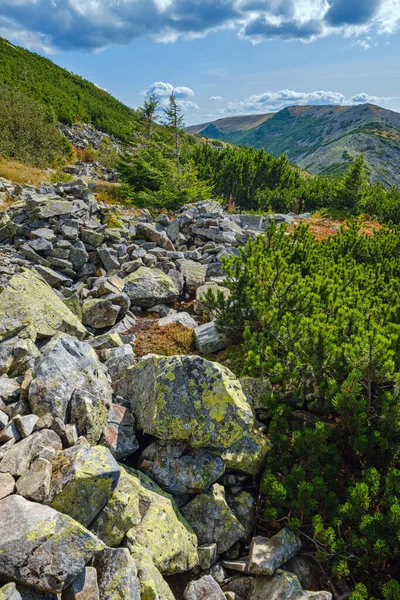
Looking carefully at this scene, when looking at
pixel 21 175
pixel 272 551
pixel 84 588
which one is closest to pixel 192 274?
pixel 272 551

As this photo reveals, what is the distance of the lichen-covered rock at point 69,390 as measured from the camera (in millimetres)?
5602

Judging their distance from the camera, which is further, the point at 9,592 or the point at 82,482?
the point at 82,482

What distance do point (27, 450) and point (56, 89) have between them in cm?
7649

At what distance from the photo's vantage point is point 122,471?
520 centimetres

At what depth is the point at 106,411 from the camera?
20.3ft

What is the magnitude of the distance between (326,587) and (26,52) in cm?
9841

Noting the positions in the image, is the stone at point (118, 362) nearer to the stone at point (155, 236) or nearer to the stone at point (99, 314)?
the stone at point (99, 314)

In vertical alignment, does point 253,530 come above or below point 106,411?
below

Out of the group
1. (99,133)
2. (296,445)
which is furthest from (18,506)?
(99,133)

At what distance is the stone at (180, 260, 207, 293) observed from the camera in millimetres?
13695

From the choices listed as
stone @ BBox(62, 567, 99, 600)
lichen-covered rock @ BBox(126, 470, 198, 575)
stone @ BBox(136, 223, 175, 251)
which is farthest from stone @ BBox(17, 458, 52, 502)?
stone @ BBox(136, 223, 175, 251)

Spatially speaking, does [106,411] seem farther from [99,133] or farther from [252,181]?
[99,133]

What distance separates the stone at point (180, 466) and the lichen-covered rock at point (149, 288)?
6763mm

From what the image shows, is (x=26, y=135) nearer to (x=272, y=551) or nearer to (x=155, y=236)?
(x=155, y=236)
